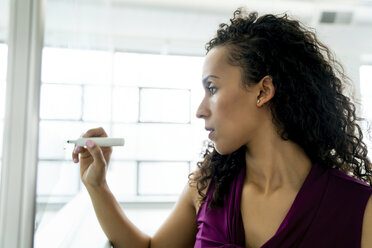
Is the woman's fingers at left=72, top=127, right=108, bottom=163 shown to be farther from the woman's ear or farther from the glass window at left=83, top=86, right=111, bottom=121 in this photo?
the woman's ear

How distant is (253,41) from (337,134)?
1.27 feet

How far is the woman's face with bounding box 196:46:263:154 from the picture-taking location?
0.86m

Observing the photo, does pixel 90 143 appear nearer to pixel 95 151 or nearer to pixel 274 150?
pixel 95 151

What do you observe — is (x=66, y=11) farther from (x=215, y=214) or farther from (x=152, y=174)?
(x=152, y=174)

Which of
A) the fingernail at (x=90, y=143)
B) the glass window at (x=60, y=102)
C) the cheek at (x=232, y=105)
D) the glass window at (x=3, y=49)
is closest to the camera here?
the glass window at (x=3, y=49)

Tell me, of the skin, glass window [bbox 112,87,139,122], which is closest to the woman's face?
the skin

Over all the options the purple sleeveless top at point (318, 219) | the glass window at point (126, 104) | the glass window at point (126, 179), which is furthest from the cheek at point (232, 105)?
the glass window at point (126, 179)

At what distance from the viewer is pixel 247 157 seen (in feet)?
3.21

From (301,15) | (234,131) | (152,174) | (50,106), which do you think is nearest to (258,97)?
(234,131)

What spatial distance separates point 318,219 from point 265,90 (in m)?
0.38

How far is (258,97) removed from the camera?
888 millimetres

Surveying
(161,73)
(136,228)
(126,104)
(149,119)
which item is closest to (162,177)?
(149,119)

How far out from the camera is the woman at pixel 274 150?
82 cm

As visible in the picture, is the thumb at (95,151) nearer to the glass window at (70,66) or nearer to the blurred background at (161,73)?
the glass window at (70,66)
